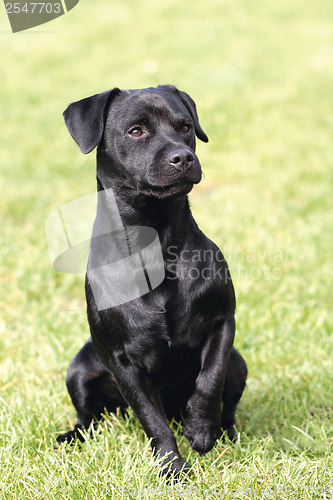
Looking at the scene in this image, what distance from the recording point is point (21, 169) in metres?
8.63

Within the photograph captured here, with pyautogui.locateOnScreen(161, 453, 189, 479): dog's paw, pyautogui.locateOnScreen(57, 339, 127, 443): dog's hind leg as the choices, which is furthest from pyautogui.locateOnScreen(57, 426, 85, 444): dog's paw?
pyautogui.locateOnScreen(161, 453, 189, 479): dog's paw

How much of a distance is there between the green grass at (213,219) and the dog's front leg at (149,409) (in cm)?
9

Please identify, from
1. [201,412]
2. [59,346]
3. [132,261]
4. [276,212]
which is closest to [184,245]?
[132,261]

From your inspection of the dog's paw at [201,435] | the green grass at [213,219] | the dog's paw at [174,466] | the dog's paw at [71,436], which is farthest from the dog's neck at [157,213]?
the dog's paw at [71,436]

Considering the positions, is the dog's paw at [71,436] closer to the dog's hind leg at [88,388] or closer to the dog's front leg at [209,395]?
the dog's hind leg at [88,388]

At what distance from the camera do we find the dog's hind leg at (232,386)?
3.20 m

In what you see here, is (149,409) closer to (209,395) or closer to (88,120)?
(209,395)

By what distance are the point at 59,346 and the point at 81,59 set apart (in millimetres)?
10542

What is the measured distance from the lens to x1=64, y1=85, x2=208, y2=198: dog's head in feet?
8.95

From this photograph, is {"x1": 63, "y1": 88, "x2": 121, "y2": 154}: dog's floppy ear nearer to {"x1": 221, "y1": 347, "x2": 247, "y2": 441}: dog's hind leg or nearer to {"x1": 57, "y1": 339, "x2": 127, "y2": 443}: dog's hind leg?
{"x1": 57, "y1": 339, "x2": 127, "y2": 443}: dog's hind leg

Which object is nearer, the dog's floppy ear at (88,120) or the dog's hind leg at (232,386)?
the dog's floppy ear at (88,120)

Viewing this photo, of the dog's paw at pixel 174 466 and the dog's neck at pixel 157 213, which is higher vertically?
the dog's neck at pixel 157 213

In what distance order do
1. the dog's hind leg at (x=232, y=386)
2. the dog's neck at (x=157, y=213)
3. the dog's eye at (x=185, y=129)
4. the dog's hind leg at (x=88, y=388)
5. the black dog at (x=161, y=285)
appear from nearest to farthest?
the black dog at (x=161, y=285)
the dog's neck at (x=157, y=213)
the dog's eye at (x=185, y=129)
the dog's hind leg at (x=232, y=386)
the dog's hind leg at (x=88, y=388)

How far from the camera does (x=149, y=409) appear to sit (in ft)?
9.19
